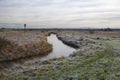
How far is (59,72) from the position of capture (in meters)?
19.8

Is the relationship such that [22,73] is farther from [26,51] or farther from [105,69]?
[26,51]

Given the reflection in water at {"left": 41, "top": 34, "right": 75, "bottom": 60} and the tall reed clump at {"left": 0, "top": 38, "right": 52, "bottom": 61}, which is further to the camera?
the reflection in water at {"left": 41, "top": 34, "right": 75, "bottom": 60}

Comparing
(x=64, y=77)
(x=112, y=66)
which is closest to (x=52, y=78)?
(x=64, y=77)

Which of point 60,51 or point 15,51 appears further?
point 60,51

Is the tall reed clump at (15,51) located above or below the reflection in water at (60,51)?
above

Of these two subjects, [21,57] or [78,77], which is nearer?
[78,77]

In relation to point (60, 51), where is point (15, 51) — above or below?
above

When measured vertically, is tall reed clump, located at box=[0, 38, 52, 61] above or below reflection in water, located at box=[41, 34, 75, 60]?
above

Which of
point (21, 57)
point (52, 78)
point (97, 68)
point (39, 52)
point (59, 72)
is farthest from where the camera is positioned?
point (39, 52)

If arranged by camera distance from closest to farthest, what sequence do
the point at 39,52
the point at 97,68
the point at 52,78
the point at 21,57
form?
the point at 52,78
the point at 97,68
the point at 21,57
the point at 39,52

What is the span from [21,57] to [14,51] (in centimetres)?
117

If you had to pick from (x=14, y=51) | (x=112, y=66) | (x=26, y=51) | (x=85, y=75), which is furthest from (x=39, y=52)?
(x=85, y=75)

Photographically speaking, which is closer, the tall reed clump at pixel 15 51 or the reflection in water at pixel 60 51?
the tall reed clump at pixel 15 51

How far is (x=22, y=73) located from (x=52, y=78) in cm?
321
